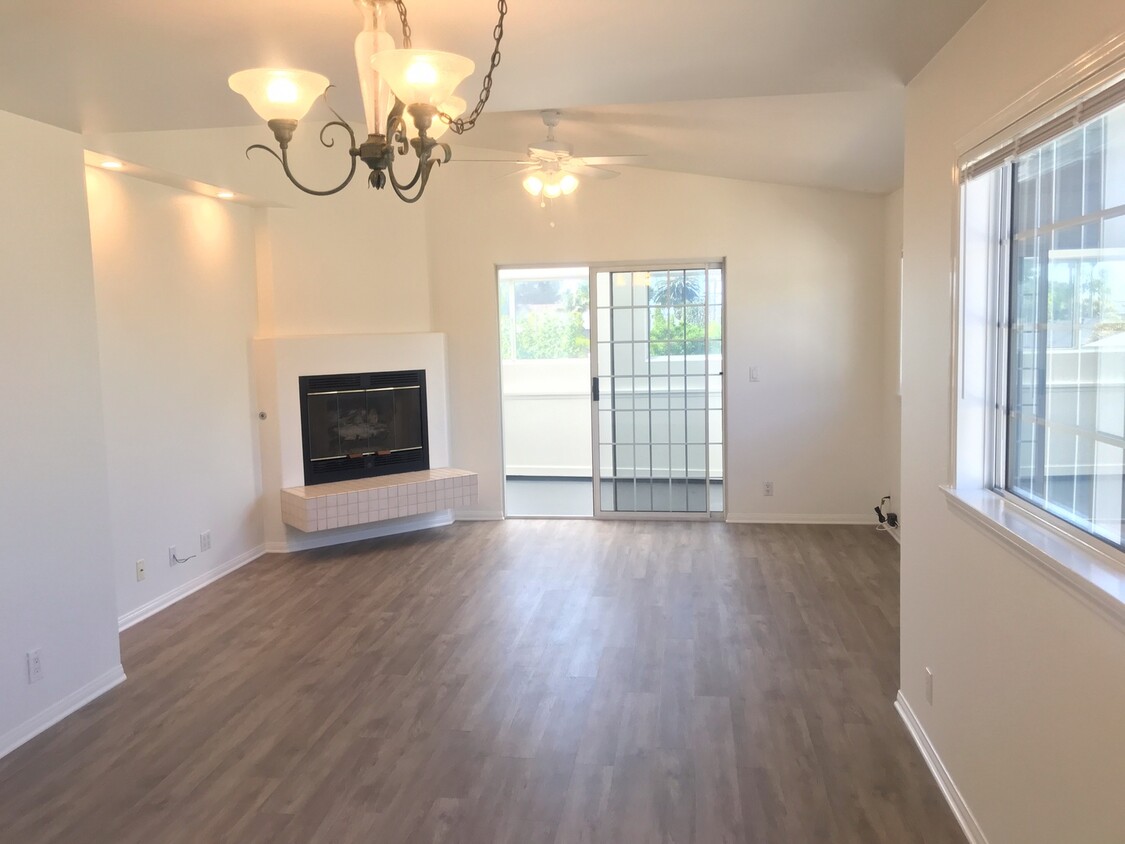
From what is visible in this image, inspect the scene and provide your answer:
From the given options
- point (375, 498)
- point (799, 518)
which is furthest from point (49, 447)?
point (799, 518)

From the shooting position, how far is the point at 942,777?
267cm

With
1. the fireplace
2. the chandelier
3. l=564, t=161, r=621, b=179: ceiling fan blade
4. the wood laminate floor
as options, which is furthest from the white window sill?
the fireplace

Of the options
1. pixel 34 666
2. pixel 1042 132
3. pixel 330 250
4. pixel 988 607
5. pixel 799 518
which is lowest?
pixel 799 518

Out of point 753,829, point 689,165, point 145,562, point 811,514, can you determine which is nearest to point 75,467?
point 145,562

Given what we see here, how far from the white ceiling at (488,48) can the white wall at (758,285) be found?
10.5ft

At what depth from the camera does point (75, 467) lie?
11.2 feet

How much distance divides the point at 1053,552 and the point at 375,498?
465 centimetres

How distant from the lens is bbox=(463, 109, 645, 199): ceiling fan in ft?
15.3

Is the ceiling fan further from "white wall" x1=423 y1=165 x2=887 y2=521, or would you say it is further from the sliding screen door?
the sliding screen door

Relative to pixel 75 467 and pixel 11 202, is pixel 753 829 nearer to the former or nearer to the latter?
pixel 75 467

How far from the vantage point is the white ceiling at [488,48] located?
2.22 m

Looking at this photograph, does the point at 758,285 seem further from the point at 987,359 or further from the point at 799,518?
the point at 987,359

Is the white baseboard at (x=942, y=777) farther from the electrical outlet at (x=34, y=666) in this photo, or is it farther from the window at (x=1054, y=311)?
the electrical outlet at (x=34, y=666)

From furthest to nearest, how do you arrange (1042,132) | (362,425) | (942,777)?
(362,425), (942,777), (1042,132)
